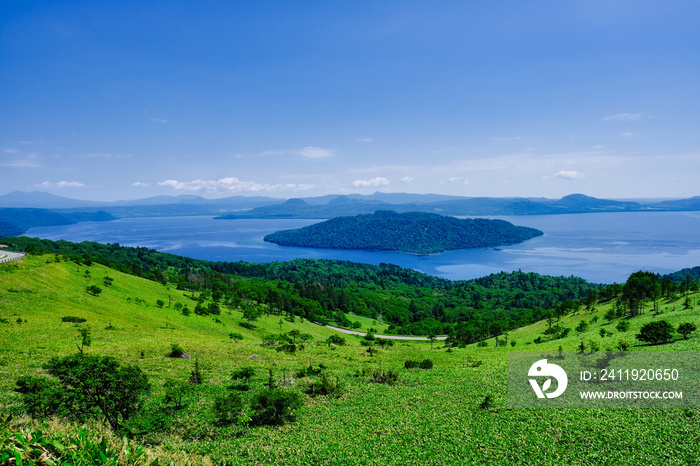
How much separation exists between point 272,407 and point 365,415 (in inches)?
247

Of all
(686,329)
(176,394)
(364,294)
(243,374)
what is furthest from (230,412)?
(364,294)

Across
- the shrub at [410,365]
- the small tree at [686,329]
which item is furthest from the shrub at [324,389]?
the small tree at [686,329]

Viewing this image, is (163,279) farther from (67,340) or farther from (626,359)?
(626,359)

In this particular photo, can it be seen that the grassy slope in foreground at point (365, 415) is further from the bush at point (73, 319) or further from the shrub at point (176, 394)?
the bush at point (73, 319)

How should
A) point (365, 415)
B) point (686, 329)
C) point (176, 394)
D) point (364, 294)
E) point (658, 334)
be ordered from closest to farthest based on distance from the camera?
point (365, 415), point (176, 394), point (686, 329), point (658, 334), point (364, 294)

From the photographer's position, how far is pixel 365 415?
74.0 ft

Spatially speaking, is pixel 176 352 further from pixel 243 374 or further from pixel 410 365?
pixel 410 365

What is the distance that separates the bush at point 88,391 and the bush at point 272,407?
687cm

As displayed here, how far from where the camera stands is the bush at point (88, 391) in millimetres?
17281

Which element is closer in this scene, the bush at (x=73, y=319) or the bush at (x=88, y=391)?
the bush at (x=88, y=391)

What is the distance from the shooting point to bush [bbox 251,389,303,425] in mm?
21656

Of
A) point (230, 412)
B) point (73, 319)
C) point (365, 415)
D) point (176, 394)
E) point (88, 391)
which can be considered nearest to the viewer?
point (88, 391)

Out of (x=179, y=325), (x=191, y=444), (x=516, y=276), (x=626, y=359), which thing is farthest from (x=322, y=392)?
(x=516, y=276)

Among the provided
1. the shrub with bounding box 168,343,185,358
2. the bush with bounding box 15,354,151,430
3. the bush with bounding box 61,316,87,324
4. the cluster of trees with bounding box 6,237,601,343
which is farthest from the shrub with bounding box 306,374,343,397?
the cluster of trees with bounding box 6,237,601,343
